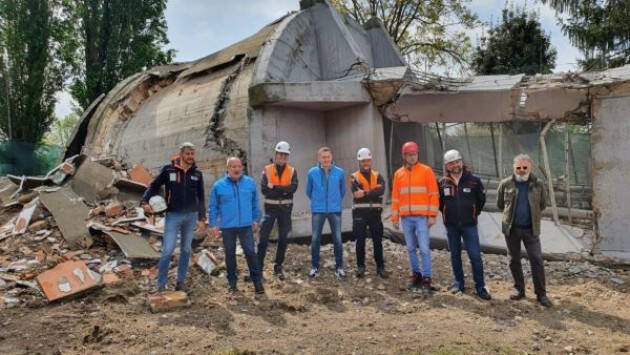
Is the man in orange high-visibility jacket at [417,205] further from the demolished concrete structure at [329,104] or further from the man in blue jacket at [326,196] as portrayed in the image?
the demolished concrete structure at [329,104]

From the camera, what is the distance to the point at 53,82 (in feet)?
69.3

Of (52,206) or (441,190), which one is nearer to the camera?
(441,190)

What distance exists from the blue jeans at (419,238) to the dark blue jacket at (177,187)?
2.56 meters

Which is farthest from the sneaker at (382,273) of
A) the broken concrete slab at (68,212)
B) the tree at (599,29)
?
the tree at (599,29)

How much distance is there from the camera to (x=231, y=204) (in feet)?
17.4

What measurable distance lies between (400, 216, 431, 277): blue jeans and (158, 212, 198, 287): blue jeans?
2.58m

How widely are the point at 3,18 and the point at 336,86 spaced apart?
19071 mm

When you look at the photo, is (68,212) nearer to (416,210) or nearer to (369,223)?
(369,223)

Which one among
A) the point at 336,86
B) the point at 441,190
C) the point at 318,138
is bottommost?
the point at 441,190

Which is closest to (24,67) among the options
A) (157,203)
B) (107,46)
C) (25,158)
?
(107,46)

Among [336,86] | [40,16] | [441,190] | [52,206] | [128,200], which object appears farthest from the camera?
[40,16]

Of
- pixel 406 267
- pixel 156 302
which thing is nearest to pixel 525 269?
pixel 406 267

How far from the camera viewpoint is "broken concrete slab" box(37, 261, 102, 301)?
206 inches

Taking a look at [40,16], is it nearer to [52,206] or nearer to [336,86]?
[52,206]
